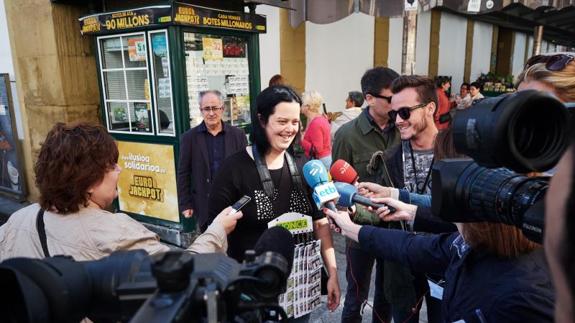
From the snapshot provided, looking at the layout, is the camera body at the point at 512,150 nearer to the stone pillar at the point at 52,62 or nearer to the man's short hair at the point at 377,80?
the man's short hair at the point at 377,80

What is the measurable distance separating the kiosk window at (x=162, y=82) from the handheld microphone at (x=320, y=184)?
2828 mm

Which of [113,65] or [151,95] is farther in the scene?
[113,65]

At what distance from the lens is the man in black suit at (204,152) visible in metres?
3.89

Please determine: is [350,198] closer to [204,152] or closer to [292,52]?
[204,152]

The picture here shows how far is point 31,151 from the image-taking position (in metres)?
6.12

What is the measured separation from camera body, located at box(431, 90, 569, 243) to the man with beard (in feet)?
4.80

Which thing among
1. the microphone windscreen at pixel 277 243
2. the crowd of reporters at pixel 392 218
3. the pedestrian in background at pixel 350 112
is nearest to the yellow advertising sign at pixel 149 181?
the pedestrian in background at pixel 350 112

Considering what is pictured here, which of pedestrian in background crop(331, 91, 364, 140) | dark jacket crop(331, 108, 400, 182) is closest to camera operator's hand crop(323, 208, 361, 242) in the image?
dark jacket crop(331, 108, 400, 182)

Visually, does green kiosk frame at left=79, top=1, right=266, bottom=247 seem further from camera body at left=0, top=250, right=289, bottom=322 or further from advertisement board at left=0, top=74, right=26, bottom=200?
camera body at left=0, top=250, right=289, bottom=322

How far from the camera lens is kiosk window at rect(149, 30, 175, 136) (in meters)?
4.40

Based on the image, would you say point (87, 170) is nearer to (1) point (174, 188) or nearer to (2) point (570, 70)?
(2) point (570, 70)

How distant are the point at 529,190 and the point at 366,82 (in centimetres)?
233

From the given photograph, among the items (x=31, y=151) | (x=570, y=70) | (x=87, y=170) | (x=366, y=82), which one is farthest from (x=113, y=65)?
(x=570, y=70)

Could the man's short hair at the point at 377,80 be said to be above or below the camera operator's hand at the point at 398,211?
above
